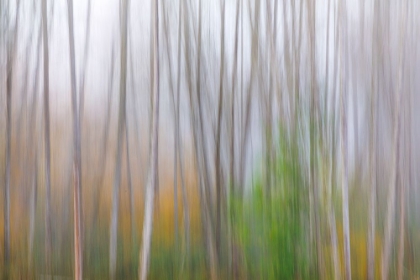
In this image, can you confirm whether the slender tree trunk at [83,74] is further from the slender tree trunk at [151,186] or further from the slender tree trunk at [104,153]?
the slender tree trunk at [151,186]

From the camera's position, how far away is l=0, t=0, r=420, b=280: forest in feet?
3.87

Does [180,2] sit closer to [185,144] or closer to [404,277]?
[185,144]

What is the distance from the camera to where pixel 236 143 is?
46.8 inches

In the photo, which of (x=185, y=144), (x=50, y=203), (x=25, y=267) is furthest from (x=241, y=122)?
(x=25, y=267)

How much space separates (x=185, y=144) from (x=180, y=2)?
14.9 inches

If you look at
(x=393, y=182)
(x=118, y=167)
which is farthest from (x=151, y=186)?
(x=393, y=182)

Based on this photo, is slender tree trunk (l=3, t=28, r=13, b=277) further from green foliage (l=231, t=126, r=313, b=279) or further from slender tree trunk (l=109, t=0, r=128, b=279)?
green foliage (l=231, t=126, r=313, b=279)

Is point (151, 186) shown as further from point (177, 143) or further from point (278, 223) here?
point (278, 223)

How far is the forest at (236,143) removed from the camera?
1179 mm

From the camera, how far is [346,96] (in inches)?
46.8

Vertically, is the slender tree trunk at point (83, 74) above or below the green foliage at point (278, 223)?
above

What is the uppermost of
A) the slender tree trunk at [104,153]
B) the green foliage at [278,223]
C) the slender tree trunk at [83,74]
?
the slender tree trunk at [83,74]

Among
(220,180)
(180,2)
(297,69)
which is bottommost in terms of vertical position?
(220,180)

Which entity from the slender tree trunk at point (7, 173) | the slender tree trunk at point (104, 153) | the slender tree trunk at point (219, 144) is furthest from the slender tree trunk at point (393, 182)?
the slender tree trunk at point (7, 173)
